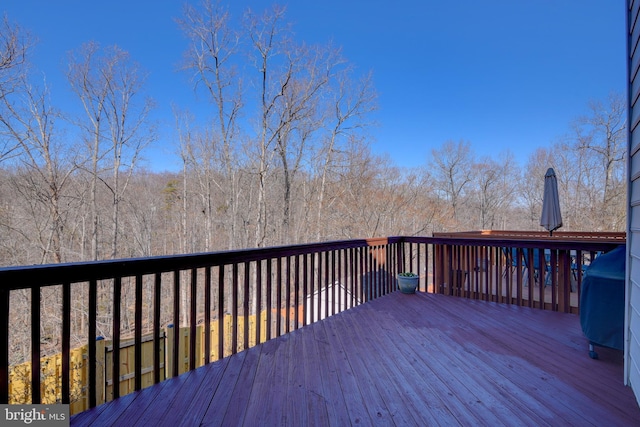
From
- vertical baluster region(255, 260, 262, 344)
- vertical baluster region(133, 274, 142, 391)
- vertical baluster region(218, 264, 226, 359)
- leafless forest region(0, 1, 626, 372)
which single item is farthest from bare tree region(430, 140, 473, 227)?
vertical baluster region(133, 274, 142, 391)

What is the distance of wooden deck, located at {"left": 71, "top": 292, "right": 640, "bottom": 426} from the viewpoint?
1.51 meters

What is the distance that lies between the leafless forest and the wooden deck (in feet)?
27.7

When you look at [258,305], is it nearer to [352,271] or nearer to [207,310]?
[207,310]

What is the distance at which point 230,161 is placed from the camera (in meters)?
10.9

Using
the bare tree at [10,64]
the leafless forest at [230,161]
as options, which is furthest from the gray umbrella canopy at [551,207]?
the bare tree at [10,64]

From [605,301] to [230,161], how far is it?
10.9 metres

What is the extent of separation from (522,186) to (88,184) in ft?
64.3

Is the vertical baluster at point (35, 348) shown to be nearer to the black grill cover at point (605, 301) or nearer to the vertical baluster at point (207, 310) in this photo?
the vertical baluster at point (207, 310)

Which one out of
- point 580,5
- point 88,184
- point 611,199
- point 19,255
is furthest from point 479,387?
point 611,199

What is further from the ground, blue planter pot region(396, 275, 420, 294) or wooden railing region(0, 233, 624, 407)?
wooden railing region(0, 233, 624, 407)

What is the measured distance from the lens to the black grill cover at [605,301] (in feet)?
6.72

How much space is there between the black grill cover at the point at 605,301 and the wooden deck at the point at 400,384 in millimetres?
219

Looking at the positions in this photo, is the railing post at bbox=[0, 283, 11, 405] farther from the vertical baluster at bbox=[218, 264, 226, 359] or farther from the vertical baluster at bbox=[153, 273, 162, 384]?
the vertical baluster at bbox=[218, 264, 226, 359]

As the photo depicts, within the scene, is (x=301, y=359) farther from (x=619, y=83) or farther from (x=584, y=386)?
(x=619, y=83)
